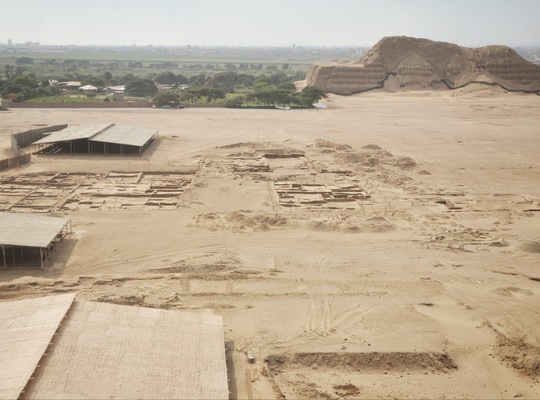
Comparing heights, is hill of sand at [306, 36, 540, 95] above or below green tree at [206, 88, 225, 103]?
above

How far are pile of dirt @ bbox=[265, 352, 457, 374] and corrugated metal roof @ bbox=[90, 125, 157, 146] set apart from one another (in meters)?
24.4

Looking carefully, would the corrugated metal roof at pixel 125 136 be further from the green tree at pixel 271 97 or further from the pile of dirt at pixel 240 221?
the green tree at pixel 271 97

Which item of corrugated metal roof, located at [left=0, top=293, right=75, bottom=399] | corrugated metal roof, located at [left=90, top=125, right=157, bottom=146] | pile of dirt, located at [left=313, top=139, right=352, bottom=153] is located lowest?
corrugated metal roof, located at [left=0, top=293, right=75, bottom=399]

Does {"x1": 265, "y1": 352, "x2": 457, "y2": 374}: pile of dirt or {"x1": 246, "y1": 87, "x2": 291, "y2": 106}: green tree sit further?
{"x1": 246, "y1": 87, "x2": 291, "y2": 106}: green tree

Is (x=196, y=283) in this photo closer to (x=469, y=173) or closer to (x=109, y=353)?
(x=109, y=353)

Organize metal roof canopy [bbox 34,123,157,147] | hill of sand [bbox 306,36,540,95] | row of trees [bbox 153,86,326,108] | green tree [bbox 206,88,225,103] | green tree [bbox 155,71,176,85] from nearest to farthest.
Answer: metal roof canopy [bbox 34,123,157,147]
row of trees [bbox 153,86,326,108]
green tree [bbox 206,88,225,103]
hill of sand [bbox 306,36,540,95]
green tree [bbox 155,71,176,85]

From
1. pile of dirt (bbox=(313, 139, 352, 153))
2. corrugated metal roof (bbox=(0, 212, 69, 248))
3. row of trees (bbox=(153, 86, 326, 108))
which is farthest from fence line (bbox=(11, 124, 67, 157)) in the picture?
row of trees (bbox=(153, 86, 326, 108))

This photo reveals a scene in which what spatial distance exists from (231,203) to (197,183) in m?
3.57

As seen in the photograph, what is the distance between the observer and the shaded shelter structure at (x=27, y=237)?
746 inches

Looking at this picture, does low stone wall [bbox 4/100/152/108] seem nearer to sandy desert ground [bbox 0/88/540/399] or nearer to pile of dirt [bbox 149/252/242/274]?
sandy desert ground [bbox 0/88/540/399]

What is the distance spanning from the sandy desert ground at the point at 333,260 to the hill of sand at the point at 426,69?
37134mm

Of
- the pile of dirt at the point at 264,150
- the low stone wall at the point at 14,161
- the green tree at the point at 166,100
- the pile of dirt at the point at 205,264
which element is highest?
the green tree at the point at 166,100

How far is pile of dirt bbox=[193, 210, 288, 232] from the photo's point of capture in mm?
23969

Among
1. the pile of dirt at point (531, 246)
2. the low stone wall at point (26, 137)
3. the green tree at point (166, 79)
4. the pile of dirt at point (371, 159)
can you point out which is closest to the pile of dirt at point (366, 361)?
the pile of dirt at point (531, 246)
